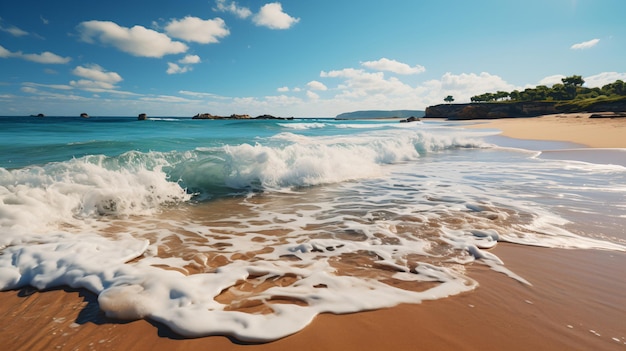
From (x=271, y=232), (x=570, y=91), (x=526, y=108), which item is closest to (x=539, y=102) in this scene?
(x=526, y=108)

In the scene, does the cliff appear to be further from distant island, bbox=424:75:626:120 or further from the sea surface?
the sea surface

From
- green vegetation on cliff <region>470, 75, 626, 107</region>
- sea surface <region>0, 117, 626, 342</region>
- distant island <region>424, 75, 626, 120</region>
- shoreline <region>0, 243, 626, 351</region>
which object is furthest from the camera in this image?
green vegetation on cliff <region>470, 75, 626, 107</region>

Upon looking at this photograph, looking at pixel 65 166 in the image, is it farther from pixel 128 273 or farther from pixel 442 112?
pixel 442 112

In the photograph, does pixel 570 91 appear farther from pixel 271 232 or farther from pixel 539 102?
pixel 271 232

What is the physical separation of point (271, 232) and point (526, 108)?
80964 millimetres

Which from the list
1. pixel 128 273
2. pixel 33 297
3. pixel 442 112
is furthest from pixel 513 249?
pixel 442 112

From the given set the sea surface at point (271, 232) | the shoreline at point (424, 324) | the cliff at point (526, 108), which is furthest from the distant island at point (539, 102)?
the shoreline at point (424, 324)

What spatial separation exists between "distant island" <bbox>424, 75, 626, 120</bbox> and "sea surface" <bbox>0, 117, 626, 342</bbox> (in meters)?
57.8

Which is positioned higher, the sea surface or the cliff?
the cliff

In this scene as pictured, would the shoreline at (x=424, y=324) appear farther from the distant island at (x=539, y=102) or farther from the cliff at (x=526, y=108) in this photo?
the distant island at (x=539, y=102)

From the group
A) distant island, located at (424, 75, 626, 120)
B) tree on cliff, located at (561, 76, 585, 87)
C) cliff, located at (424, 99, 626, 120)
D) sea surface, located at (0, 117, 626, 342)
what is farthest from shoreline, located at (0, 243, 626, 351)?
tree on cliff, located at (561, 76, 585, 87)

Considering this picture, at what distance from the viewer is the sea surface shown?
2.50 meters

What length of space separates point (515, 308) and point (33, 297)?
13.4ft

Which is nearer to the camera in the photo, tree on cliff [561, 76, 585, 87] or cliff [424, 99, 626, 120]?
cliff [424, 99, 626, 120]
